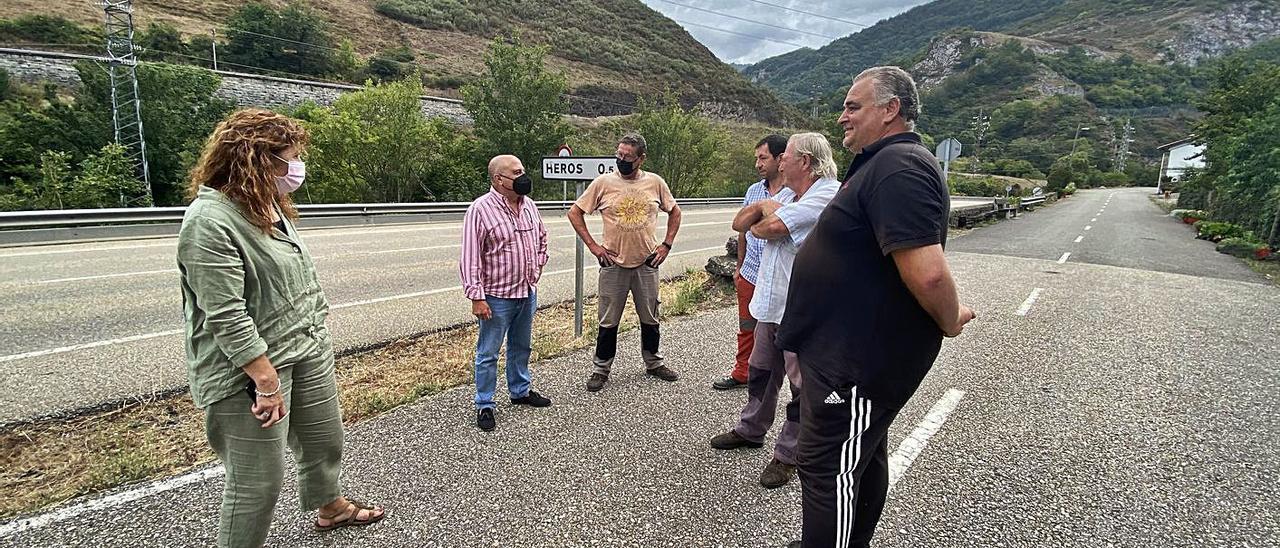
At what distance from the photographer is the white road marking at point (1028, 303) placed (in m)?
7.24

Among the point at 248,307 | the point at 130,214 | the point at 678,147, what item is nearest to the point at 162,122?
the point at 130,214

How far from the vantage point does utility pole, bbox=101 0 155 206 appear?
2002 centimetres

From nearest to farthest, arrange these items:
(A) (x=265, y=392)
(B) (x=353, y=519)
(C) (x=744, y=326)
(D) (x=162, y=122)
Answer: (A) (x=265, y=392)
(B) (x=353, y=519)
(C) (x=744, y=326)
(D) (x=162, y=122)

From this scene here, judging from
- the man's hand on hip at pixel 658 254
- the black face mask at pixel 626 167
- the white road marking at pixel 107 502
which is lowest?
the white road marking at pixel 107 502

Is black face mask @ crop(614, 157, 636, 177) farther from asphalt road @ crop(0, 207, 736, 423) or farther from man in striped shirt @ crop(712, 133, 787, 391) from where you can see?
asphalt road @ crop(0, 207, 736, 423)

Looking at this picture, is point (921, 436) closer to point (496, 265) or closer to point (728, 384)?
point (728, 384)

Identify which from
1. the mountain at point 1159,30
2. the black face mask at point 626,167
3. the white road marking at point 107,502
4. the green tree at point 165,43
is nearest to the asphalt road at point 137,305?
the white road marking at point 107,502

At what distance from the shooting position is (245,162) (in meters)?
1.97

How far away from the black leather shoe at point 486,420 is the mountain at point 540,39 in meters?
55.1

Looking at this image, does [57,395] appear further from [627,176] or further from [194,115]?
[194,115]

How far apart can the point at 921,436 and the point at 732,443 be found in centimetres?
123

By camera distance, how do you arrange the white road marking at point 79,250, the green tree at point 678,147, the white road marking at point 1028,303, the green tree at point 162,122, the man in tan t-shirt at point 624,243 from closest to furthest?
the man in tan t-shirt at point 624,243 → the white road marking at point 1028,303 → the white road marking at point 79,250 → the green tree at point 162,122 → the green tree at point 678,147

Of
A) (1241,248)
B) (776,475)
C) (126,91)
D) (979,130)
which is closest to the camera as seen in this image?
(776,475)

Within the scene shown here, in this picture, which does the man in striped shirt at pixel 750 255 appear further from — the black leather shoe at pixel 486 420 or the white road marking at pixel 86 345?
the white road marking at pixel 86 345
